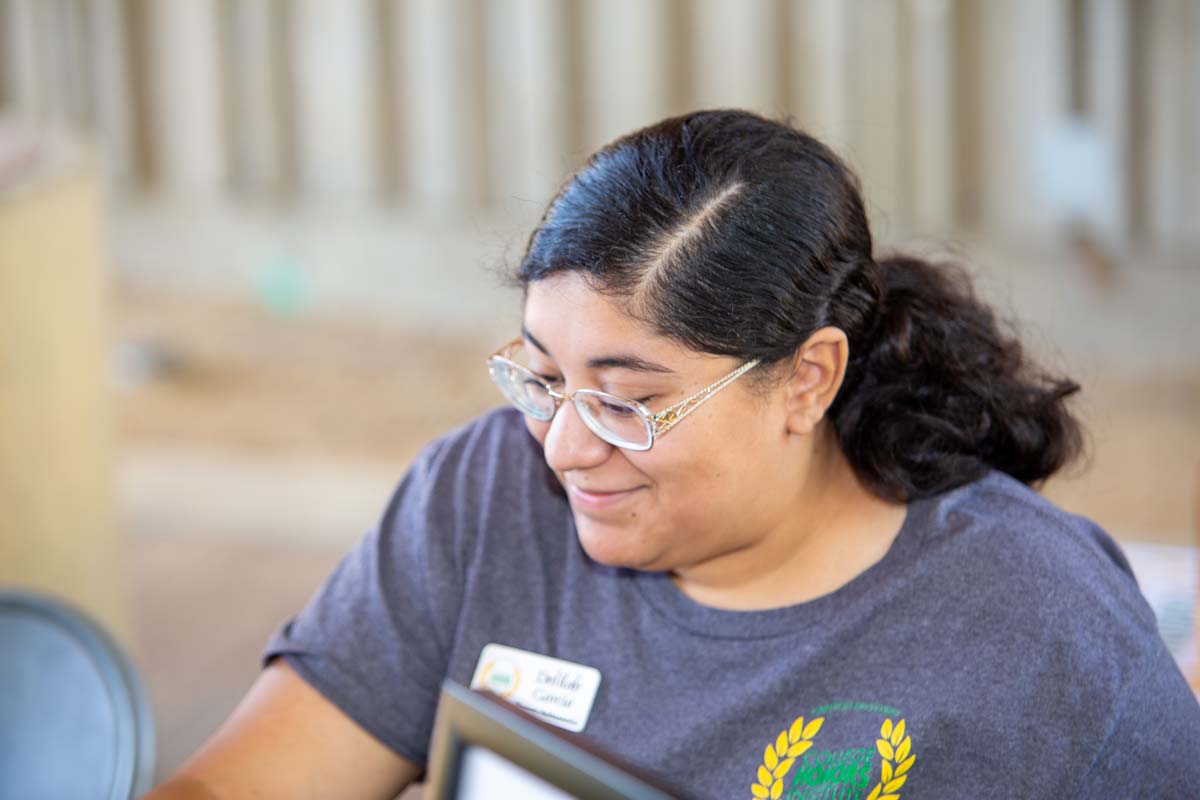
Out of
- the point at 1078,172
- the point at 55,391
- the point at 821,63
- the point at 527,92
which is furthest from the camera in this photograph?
the point at 527,92

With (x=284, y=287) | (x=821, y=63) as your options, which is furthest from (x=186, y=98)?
(x=821, y=63)

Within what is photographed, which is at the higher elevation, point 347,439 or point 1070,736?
point 1070,736

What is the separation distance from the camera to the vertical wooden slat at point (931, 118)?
4.29 m

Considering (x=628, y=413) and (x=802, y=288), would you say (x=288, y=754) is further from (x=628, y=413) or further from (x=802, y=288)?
(x=802, y=288)

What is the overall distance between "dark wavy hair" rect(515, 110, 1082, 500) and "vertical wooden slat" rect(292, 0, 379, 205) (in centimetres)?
379

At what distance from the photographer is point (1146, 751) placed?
1.26 m

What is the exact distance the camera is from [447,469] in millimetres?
1582

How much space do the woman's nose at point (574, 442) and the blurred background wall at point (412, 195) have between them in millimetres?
1703

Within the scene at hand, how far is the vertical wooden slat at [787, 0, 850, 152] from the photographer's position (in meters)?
4.41

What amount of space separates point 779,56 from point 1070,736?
3.53m

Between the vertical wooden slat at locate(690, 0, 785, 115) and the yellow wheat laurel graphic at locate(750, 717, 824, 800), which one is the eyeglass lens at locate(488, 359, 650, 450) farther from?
the vertical wooden slat at locate(690, 0, 785, 115)

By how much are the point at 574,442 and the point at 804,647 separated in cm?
29

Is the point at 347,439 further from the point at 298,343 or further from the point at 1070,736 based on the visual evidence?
the point at 1070,736

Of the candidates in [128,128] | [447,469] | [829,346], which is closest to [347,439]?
[128,128]
